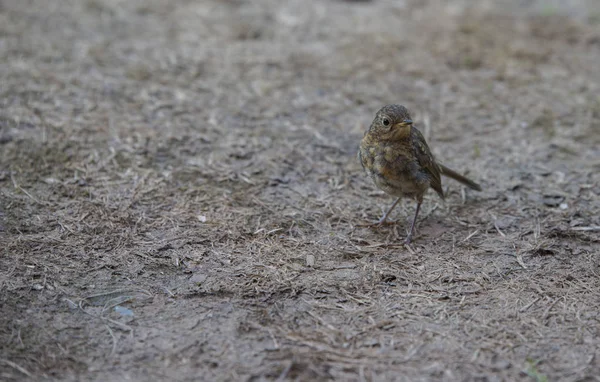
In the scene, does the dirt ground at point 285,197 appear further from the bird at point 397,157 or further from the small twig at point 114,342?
the bird at point 397,157

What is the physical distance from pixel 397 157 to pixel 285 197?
99 cm

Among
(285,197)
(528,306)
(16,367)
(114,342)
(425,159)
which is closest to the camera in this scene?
(16,367)

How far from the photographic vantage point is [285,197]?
5.14m

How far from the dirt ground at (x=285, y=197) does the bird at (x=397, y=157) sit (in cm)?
38

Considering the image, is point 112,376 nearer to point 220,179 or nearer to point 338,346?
point 338,346

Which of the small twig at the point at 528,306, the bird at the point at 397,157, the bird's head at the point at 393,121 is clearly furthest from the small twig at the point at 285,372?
the bird's head at the point at 393,121

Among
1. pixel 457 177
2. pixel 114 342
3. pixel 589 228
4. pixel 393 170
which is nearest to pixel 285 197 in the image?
pixel 393 170

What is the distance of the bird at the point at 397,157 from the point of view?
15.4 feet

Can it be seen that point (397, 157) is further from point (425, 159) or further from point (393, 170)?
point (425, 159)

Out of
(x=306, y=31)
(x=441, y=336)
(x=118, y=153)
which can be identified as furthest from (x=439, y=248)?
(x=306, y=31)

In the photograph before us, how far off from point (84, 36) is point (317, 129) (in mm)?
3239

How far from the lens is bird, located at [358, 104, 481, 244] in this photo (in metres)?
4.68

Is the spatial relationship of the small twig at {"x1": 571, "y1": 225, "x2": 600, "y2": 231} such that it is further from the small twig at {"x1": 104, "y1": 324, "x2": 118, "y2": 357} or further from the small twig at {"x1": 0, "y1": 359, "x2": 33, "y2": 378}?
the small twig at {"x1": 0, "y1": 359, "x2": 33, "y2": 378}

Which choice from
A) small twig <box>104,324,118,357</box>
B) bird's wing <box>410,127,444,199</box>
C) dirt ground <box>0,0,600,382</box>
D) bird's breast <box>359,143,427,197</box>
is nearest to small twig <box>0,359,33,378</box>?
dirt ground <box>0,0,600,382</box>
